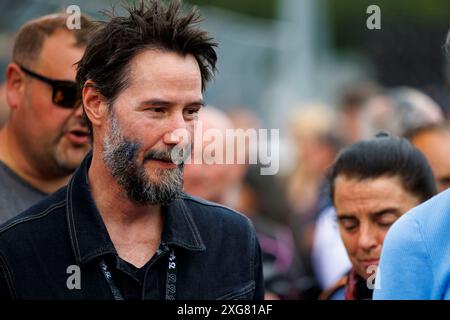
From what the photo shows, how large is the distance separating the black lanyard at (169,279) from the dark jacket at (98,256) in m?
0.01

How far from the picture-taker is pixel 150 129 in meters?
3.99

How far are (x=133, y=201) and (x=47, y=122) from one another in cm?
120

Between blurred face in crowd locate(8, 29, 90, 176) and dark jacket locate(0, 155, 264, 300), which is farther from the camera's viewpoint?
blurred face in crowd locate(8, 29, 90, 176)

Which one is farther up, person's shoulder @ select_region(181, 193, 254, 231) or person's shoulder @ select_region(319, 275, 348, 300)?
person's shoulder @ select_region(181, 193, 254, 231)

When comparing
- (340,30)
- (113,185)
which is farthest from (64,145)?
(340,30)

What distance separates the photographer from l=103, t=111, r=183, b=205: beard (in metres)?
4.00

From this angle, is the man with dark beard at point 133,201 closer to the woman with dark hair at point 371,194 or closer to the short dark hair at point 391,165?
the woman with dark hair at point 371,194

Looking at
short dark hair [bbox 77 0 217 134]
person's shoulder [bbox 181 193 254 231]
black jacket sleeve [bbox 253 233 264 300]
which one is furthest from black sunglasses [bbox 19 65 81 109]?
black jacket sleeve [bbox 253 233 264 300]

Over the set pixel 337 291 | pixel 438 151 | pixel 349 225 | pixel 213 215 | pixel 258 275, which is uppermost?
pixel 438 151

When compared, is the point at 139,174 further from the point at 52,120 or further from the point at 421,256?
the point at 52,120

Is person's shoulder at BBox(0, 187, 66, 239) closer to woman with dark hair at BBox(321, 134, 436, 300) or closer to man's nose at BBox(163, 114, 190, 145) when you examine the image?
man's nose at BBox(163, 114, 190, 145)

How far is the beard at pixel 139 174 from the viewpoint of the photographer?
13.1 ft

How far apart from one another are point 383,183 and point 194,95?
1.19 meters

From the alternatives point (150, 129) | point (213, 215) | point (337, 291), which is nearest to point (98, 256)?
point (150, 129)
